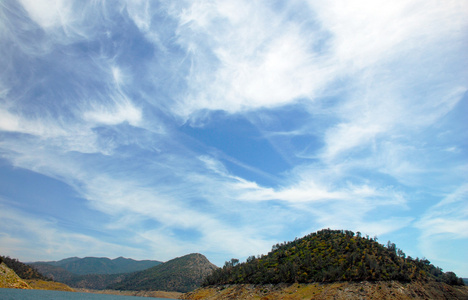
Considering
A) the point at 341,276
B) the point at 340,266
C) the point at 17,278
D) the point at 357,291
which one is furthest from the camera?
the point at 17,278

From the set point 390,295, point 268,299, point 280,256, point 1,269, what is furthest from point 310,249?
point 1,269

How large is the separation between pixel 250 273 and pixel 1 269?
12625cm

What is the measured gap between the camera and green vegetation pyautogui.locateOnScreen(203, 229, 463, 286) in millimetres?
87250

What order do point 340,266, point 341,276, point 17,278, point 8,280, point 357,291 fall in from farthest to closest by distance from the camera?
point 17,278 < point 8,280 < point 340,266 < point 341,276 < point 357,291

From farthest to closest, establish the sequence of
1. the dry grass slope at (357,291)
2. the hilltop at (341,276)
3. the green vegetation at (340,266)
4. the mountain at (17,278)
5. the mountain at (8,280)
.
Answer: the mountain at (17,278)
the mountain at (8,280)
the green vegetation at (340,266)
the hilltop at (341,276)
the dry grass slope at (357,291)

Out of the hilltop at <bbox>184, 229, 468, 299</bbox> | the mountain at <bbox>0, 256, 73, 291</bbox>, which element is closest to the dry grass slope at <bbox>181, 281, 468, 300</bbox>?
the hilltop at <bbox>184, 229, 468, 299</bbox>

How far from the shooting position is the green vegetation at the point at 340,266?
3435 inches

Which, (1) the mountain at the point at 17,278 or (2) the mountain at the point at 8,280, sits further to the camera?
(1) the mountain at the point at 17,278

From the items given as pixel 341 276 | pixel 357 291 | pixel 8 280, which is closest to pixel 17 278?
pixel 8 280

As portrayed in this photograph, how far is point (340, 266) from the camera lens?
92125 millimetres

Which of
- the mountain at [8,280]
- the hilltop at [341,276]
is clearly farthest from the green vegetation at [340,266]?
the mountain at [8,280]

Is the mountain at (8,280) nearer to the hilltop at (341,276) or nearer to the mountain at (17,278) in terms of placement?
the mountain at (17,278)

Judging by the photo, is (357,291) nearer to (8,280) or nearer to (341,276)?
(341,276)

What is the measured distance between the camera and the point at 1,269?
13762cm
